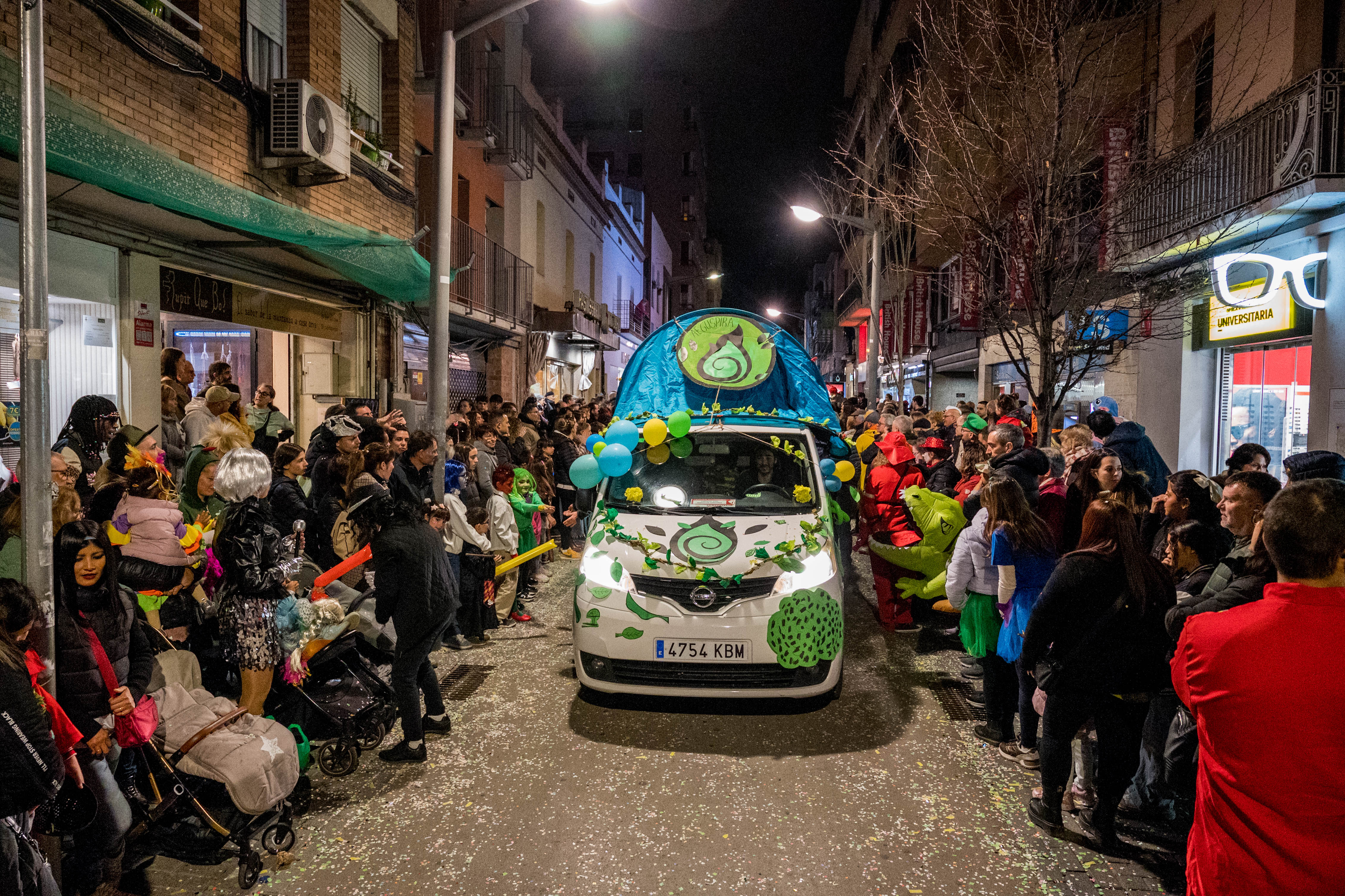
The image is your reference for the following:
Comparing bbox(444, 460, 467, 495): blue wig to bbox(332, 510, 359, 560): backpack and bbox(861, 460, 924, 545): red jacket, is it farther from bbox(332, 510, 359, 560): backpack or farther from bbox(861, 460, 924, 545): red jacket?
bbox(861, 460, 924, 545): red jacket

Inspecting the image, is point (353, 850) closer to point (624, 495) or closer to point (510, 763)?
point (510, 763)

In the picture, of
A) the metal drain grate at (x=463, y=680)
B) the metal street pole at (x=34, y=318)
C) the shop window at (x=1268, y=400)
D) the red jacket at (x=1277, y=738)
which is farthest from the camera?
the shop window at (x=1268, y=400)

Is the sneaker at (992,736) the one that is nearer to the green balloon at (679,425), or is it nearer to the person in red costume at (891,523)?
the person in red costume at (891,523)

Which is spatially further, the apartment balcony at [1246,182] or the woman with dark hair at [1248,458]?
the apartment balcony at [1246,182]

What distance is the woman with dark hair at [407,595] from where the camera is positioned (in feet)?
15.4

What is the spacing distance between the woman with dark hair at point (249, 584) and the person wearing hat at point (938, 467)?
531cm

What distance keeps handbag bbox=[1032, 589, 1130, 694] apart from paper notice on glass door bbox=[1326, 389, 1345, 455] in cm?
813

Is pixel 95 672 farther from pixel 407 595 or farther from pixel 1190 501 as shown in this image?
pixel 1190 501

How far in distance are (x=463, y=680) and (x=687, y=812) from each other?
263 cm

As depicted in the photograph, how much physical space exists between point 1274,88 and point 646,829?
11669mm

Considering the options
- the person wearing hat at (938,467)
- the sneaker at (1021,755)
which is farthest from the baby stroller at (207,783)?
the person wearing hat at (938,467)

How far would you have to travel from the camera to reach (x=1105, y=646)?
372 cm

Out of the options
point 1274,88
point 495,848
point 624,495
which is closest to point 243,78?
point 624,495

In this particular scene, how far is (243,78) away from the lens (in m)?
9.91
